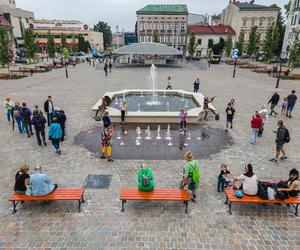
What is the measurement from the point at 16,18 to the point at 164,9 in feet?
157

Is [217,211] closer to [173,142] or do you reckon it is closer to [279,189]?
[279,189]

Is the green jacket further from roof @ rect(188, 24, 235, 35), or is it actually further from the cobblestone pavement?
roof @ rect(188, 24, 235, 35)

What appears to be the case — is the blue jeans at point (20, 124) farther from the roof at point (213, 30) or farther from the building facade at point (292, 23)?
the roof at point (213, 30)

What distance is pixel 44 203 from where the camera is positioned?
695cm

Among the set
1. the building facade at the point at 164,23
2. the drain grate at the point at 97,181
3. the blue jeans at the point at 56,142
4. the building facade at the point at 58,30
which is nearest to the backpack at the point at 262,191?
the drain grate at the point at 97,181

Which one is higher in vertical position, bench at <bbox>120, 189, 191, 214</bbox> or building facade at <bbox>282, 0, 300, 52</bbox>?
building facade at <bbox>282, 0, 300, 52</bbox>

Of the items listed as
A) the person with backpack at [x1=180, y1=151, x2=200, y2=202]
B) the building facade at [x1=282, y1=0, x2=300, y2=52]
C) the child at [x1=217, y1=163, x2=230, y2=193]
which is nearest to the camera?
the person with backpack at [x1=180, y1=151, x2=200, y2=202]

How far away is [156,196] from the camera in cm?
659

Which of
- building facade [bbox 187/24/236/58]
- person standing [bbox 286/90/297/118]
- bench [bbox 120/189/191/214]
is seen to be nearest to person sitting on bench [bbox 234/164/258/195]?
bench [bbox 120/189/191/214]

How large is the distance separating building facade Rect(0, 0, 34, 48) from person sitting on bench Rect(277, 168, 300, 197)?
84.0m

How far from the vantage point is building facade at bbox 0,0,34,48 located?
237 ft

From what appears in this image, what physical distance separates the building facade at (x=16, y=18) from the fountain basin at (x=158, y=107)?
69.9 m

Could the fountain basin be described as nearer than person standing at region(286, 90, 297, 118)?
Yes

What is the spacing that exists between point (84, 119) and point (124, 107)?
2.91 meters
